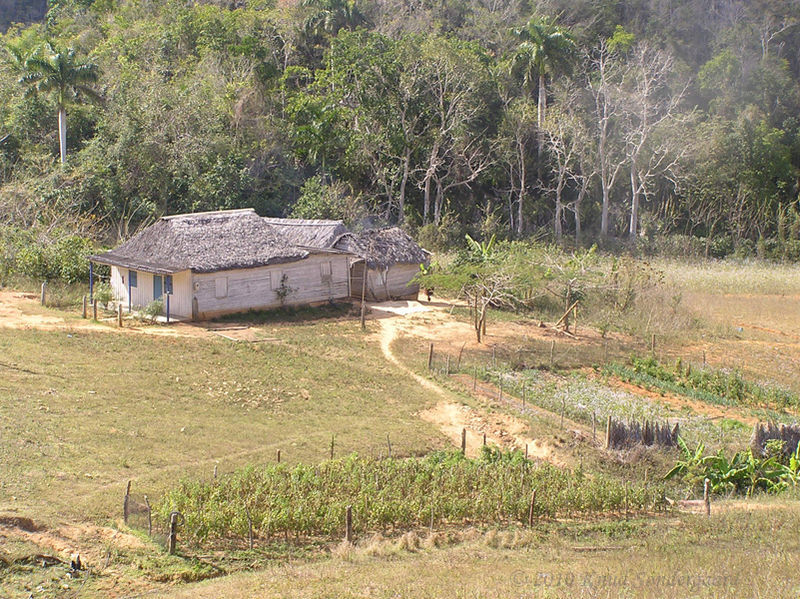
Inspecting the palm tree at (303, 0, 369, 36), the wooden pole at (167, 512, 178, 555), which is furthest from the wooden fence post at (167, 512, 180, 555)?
the palm tree at (303, 0, 369, 36)

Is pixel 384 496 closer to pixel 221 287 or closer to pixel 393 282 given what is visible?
pixel 221 287

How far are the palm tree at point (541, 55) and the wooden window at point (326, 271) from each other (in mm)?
18220

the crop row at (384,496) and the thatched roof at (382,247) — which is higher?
the thatched roof at (382,247)

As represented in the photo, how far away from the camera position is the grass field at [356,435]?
31.8ft

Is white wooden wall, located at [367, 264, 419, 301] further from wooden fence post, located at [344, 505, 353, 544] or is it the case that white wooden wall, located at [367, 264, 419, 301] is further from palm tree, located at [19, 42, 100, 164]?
wooden fence post, located at [344, 505, 353, 544]

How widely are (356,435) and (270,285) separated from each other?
40.0 feet

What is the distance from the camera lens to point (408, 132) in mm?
42031

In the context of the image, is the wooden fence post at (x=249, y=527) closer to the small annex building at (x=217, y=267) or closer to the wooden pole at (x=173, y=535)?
the wooden pole at (x=173, y=535)

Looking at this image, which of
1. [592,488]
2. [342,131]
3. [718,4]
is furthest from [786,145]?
[592,488]

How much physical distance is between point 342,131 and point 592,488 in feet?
105

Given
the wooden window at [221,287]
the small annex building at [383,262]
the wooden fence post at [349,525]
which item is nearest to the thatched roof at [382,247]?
the small annex building at [383,262]

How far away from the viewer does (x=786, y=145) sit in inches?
1884

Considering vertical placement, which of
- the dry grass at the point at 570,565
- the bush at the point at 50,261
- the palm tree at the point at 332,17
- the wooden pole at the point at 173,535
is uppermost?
the palm tree at the point at 332,17

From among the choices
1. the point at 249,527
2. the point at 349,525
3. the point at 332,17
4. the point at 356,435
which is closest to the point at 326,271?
the point at 356,435
